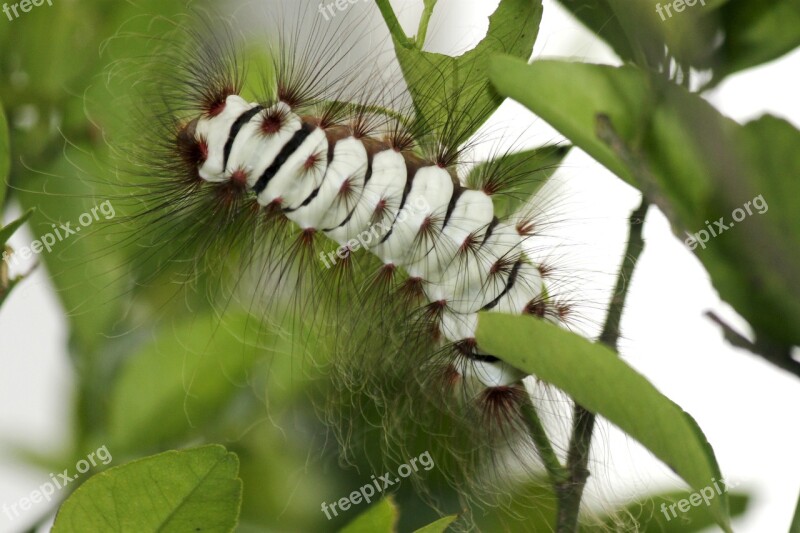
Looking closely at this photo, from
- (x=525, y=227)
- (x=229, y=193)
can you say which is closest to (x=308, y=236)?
(x=229, y=193)

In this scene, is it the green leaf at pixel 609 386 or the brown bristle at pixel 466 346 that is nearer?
the green leaf at pixel 609 386

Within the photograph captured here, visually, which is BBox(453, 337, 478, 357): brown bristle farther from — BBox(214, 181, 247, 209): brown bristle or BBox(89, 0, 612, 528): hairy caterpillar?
BBox(214, 181, 247, 209): brown bristle

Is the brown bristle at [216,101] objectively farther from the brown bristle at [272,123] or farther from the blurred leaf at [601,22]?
the blurred leaf at [601,22]

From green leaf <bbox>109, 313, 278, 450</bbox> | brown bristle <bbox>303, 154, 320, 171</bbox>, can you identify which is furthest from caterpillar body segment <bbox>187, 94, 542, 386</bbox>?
green leaf <bbox>109, 313, 278, 450</bbox>

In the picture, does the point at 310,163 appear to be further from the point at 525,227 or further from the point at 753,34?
the point at 753,34

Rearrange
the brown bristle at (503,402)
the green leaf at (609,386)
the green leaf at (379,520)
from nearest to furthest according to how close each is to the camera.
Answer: the green leaf at (609,386) → the green leaf at (379,520) → the brown bristle at (503,402)

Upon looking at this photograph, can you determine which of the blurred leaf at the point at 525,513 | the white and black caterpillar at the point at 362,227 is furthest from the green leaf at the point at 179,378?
the blurred leaf at the point at 525,513
